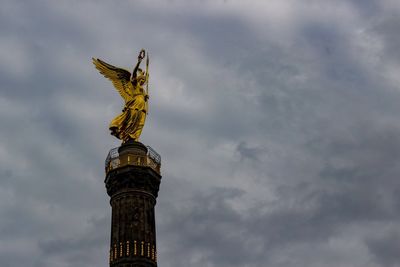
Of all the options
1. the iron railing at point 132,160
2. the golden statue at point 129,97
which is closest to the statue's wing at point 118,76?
the golden statue at point 129,97

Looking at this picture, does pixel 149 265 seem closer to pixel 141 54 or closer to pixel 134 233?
pixel 134 233

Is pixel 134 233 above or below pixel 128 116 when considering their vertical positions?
below

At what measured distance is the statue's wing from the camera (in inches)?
2625

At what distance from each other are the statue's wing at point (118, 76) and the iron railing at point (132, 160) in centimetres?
630

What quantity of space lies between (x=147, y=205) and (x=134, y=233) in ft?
10.4

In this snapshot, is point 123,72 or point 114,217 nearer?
point 114,217


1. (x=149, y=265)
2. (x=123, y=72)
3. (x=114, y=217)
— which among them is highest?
(x=123, y=72)

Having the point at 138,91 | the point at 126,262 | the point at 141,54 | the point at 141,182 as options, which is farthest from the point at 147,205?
the point at 141,54

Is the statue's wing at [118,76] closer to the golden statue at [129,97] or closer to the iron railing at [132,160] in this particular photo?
Answer: the golden statue at [129,97]

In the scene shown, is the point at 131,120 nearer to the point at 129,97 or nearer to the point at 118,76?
the point at 129,97

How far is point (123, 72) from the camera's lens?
67750 millimetres

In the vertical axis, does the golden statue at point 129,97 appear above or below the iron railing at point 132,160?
above

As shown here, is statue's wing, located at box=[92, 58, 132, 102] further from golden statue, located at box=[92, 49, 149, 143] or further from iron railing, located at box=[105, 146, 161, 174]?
iron railing, located at box=[105, 146, 161, 174]

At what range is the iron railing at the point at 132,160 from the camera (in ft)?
202
